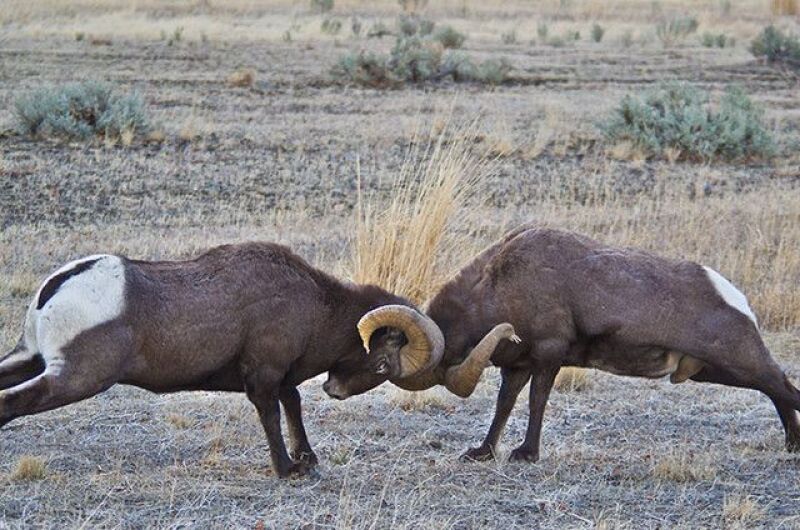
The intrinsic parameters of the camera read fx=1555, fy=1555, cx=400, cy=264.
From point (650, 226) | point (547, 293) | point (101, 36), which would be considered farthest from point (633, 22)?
point (547, 293)

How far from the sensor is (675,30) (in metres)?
45.8

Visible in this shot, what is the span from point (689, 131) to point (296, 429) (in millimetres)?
14133

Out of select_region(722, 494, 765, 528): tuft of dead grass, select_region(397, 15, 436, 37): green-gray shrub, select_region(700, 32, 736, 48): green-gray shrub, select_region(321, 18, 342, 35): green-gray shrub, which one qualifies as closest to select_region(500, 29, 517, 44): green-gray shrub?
select_region(397, 15, 436, 37): green-gray shrub

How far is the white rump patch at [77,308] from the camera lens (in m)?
8.20

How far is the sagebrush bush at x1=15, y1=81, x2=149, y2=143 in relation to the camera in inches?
848

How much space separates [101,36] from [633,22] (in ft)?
68.8

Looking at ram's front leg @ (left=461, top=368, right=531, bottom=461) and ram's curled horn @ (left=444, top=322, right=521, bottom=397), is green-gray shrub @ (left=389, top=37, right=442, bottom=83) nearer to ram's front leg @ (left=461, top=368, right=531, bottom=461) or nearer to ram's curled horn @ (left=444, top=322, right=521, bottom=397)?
ram's front leg @ (left=461, top=368, right=531, bottom=461)

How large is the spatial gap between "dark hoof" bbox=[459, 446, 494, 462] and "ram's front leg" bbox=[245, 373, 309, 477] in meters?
1.07

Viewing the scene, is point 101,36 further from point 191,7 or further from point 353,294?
point 353,294

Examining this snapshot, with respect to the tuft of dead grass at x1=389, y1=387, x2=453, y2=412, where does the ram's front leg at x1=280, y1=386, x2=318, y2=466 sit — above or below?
above

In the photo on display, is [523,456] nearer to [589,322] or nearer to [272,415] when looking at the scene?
[589,322]

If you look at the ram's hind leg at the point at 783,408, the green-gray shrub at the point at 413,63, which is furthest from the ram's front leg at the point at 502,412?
the green-gray shrub at the point at 413,63

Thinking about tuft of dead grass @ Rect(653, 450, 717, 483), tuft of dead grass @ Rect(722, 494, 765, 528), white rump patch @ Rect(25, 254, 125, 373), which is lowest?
tuft of dead grass @ Rect(653, 450, 717, 483)

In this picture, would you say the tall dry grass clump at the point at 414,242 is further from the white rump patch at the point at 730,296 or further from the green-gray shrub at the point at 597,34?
the green-gray shrub at the point at 597,34
